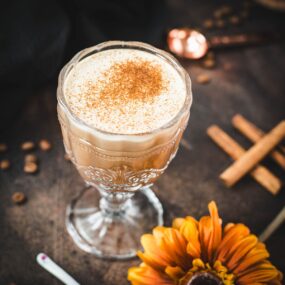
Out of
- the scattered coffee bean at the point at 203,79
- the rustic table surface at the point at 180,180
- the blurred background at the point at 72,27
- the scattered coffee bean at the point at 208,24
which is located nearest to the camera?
the rustic table surface at the point at 180,180

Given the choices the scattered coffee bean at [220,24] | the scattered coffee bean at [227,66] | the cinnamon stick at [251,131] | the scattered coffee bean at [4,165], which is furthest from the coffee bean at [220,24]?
the scattered coffee bean at [4,165]

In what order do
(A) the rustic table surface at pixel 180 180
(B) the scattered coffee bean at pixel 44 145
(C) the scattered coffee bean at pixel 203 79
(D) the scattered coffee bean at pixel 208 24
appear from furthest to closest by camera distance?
(D) the scattered coffee bean at pixel 208 24 → (C) the scattered coffee bean at pixel 203 79 → (B) the scattered coffee bean at pixel 44 145 → (A) the rustic table surface at pixel 180 180

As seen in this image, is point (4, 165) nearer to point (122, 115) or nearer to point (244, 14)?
point (122, 115)

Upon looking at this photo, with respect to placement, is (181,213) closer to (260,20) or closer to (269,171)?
(269,171)

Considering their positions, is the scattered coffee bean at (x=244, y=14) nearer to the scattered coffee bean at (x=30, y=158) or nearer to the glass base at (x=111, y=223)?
the glass base at (x=111, y=223)

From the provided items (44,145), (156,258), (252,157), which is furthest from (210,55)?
(156,258)

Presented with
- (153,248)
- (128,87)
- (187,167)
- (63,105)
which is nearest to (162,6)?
(187,167)

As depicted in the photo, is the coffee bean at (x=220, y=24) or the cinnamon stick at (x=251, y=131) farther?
the coffee bean at (x=220, y=24)
